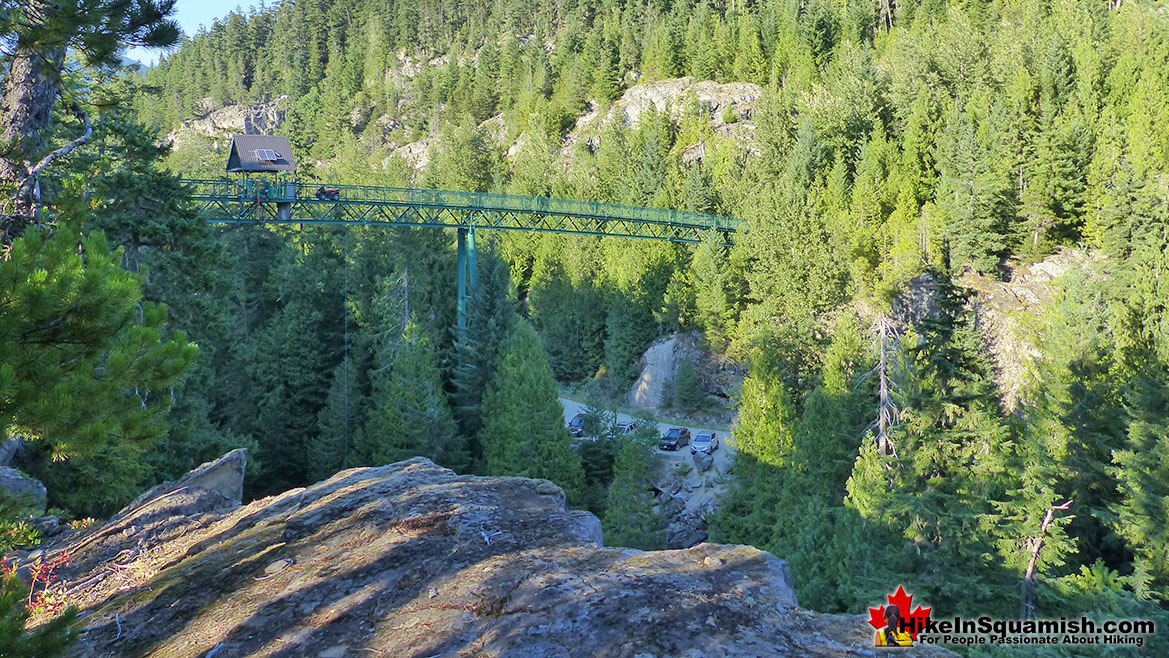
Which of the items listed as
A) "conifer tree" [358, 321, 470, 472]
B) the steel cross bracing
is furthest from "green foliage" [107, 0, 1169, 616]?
the steel cross bracing

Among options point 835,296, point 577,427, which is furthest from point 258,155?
point 835,296

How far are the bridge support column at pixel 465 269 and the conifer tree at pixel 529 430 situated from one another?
12.7ft

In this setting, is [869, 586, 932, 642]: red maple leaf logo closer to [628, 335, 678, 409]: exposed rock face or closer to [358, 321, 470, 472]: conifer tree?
[358, 321, 470, 472]: conifer tree

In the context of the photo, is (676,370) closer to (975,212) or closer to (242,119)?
(975,212)

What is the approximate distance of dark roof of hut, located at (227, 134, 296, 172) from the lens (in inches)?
1331

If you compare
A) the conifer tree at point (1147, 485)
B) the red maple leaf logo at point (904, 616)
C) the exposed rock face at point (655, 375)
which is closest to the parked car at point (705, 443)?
the exposed rock face at point (655, 375)

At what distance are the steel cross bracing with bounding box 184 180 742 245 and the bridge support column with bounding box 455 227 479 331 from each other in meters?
0.55

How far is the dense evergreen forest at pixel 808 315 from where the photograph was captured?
47.2 feet

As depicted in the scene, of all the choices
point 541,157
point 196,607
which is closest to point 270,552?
point 196,607

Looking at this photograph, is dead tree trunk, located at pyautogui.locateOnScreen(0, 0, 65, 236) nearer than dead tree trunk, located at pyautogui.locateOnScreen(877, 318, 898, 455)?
Yes

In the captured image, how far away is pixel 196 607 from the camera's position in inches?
243

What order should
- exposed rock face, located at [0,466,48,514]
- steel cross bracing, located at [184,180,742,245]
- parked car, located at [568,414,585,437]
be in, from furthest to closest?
parked car, located at [568,414,585,437] → steel cross bracing, located at [184,180,742,245] → exposed rock face, located at [0,466,48,514]

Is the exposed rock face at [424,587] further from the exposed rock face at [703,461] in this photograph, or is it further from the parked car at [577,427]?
the parked car at [577,427]

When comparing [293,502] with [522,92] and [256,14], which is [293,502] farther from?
[256,14]
